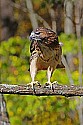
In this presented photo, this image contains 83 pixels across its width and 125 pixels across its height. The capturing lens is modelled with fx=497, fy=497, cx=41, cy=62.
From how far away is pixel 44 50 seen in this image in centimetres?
426

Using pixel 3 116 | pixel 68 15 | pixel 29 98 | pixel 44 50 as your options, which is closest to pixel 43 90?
pixel 44 50

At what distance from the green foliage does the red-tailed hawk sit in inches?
114

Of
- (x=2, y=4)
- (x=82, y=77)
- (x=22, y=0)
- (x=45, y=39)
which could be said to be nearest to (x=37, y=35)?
(x=45, y=39)

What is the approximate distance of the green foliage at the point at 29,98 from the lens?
25.2ft

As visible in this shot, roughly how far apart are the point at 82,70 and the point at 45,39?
13.6 ft

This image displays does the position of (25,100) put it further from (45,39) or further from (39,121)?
(45,39)

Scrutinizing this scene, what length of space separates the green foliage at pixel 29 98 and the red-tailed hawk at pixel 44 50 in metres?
2.91

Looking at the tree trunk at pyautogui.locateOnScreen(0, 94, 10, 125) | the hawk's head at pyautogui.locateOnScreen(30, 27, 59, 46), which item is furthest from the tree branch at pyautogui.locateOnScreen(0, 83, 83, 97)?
the tree trunk at pyautogui.locateOnScreen(0, 94, 10, 125)

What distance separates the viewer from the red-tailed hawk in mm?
4113

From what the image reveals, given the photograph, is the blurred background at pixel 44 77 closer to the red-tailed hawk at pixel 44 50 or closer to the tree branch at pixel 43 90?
the red-tailed hawk at pixel 44 50

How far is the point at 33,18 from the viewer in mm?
8914

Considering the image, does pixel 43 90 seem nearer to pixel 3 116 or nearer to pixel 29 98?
pixel 3 116

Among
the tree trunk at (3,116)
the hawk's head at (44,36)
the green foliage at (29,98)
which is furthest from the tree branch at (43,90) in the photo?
the green foliage at (29,98)

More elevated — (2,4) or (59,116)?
(2,4)
